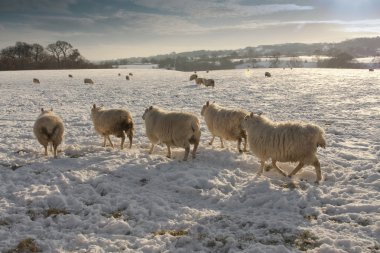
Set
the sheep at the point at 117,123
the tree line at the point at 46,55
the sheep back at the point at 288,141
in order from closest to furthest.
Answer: the sheep back at the point at 288,141 → the sheep at the point at 117,123 → the tree line at the point at 46,55

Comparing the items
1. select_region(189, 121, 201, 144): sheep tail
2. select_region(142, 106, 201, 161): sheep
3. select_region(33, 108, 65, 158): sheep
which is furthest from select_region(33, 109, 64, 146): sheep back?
select_region(189, 121, 201, 144): sheep tail

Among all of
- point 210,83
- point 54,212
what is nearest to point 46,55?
point 210,83

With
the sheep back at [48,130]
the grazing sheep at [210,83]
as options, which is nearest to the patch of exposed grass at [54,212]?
the sheep back at [48,130]

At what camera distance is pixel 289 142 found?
8.48 m

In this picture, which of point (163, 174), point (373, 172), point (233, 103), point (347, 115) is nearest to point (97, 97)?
point (233, 103)

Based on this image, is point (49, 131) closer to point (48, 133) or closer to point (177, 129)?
point (48, 133)

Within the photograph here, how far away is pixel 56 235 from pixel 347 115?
15.8 m

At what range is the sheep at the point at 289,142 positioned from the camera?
836 centimetres

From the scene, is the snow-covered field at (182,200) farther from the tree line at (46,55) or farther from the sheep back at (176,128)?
the tree line at (46,55)

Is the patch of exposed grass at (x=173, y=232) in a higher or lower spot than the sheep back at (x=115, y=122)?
lower

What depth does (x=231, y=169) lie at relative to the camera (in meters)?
9.63

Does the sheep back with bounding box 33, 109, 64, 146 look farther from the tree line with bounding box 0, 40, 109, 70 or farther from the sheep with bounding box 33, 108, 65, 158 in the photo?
the tree line with bounding box 0, 40, 109, 70

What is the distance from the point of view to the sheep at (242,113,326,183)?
8359 mm

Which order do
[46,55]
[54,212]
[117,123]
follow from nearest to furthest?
1. [54,212]
2. [117,123]
3. [46,55]
